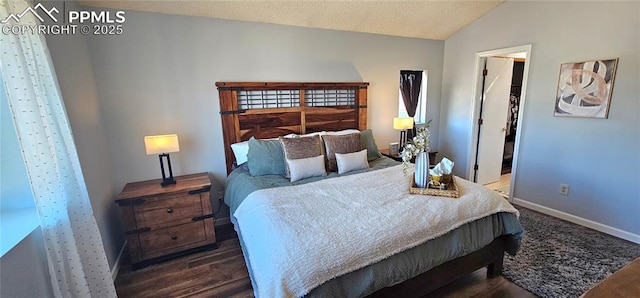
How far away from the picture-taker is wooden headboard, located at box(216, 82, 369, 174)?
9.73ft

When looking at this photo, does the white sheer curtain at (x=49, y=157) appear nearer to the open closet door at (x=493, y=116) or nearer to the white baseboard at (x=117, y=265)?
the white baseboard at (x=117, y=265)

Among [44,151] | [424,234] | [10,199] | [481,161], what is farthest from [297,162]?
[481,161]

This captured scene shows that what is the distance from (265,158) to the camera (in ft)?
8.75

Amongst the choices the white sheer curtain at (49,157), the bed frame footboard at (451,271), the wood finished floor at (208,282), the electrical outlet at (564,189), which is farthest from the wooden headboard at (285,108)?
the electrical outlet at (564,189)

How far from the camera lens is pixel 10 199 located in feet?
5.08

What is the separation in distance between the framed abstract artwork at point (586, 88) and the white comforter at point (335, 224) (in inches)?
72.0

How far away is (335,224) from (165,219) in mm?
1698

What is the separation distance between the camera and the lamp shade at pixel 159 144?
7.86 feet

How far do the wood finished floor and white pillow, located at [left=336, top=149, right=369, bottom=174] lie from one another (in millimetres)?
1282

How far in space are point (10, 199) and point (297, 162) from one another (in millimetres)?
1901

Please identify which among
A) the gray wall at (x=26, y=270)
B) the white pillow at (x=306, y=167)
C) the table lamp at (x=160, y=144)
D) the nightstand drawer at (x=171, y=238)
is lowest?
the nightstand drawer at (x=171, y=238)

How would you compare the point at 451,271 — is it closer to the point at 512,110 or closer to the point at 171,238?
the point at 171,238

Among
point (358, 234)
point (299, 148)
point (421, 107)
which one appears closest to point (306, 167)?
point (299, 148)

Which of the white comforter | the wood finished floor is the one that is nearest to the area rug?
the wood finished floor
